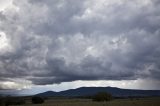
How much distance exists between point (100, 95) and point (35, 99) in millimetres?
30410

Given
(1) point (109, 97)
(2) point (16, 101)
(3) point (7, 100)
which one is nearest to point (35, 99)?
(2) point (16, 101)

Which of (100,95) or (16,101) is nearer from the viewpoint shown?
(16,101)

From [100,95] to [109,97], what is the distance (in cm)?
455

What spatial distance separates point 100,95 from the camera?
13325 centimetres

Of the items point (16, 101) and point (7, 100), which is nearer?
point (7, 100)

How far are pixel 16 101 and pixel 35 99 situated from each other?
15222mm

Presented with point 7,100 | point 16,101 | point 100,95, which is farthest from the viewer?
point 100,95

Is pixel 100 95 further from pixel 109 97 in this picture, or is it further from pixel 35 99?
pixel 35 99

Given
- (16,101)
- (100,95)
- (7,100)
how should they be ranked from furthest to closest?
(100,95), (16,101), (7,100)

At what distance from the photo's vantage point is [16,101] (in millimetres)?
120875

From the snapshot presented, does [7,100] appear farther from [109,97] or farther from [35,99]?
[109,97]

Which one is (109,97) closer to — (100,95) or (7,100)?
(100,95)

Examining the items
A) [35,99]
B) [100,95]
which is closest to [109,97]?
[100,95]

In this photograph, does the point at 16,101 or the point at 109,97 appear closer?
the point at 16,101
